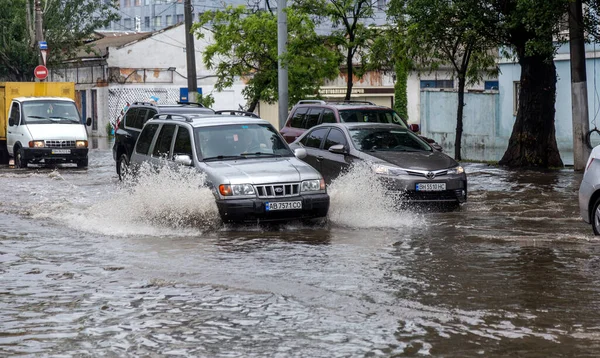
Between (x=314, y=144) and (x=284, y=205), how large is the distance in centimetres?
514

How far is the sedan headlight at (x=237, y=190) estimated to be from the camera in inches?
543

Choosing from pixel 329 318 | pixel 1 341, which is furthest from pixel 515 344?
pixel 1 341

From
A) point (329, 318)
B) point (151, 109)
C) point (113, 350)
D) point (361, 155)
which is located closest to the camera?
point (113, 350)

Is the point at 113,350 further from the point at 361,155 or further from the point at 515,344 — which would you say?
the point at 361,155

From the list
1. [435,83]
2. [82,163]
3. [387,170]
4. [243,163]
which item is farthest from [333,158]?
[435,83]

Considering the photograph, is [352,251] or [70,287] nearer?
[70,287]

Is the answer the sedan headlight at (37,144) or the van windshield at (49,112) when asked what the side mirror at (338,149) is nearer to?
the sedan headlight at (37,144)

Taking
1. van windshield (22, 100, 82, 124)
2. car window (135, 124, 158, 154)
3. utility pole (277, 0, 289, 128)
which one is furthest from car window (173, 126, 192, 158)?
van windshield (22, 100, 82, 124)

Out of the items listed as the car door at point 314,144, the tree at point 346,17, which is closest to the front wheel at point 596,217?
the car door at point 314,144

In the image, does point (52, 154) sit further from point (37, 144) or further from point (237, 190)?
point (237, 190)

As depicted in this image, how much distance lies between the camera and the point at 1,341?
7.67m

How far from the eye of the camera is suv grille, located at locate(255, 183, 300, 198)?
13.9 metres

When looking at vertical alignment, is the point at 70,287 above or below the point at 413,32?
below

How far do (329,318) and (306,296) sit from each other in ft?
3.31
